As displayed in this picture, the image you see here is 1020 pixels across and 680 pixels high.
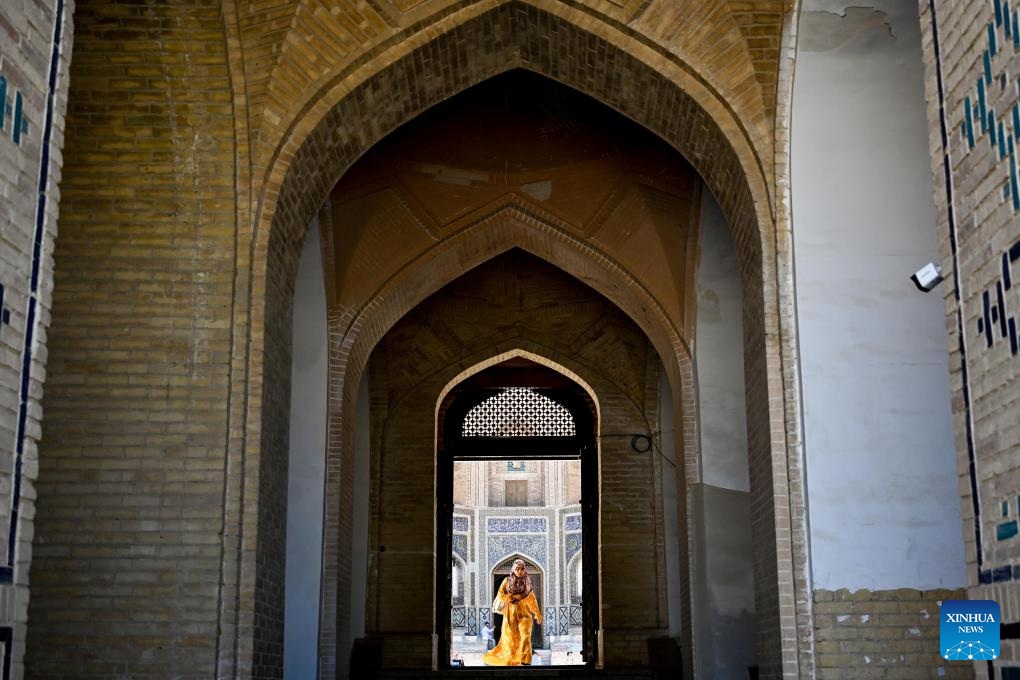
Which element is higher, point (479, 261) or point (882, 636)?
point (479, 261)

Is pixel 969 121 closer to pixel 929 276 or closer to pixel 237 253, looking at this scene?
pixel 929 276

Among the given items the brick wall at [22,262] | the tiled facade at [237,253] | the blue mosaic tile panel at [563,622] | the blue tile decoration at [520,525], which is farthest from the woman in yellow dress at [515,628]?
the brick wall at [22,262]

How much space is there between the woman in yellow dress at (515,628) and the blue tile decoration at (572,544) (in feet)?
20.0

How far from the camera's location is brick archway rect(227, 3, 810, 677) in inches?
210

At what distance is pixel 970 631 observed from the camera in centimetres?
222

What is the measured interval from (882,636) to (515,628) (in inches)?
315

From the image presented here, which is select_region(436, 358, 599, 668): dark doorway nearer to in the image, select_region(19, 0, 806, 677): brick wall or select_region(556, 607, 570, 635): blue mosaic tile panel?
select_region(556, 607, 570, 635): blue mosaic tile panel

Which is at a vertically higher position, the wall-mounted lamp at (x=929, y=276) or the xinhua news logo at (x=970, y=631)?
the wall-mounted lamp at (x=929, y=276)

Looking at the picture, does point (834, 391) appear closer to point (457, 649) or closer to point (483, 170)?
point (483, 170)

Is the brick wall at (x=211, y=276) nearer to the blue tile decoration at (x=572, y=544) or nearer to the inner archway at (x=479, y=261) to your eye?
the inner archway at (x=479, y=261)

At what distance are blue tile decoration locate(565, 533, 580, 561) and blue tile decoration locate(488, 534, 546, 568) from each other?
370 millimetres

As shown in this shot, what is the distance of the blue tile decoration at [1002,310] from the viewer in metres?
3.02

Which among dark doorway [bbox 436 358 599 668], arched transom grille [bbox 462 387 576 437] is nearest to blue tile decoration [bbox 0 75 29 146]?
dark doorway [bbox 436 358 599 668]

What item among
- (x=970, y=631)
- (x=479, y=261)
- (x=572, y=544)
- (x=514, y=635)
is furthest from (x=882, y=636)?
(x=572, y=544)
